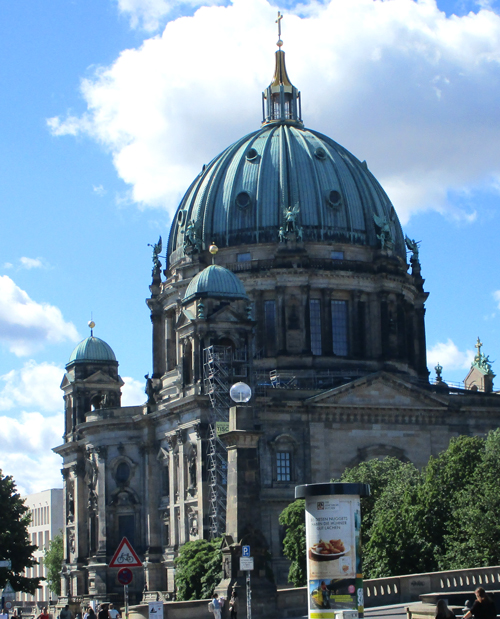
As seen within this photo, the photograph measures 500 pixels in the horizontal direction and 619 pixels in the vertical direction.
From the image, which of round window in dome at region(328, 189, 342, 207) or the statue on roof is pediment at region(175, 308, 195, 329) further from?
round window in dome at region(328, 189, 342, 207)

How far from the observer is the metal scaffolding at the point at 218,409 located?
8438 centimetres

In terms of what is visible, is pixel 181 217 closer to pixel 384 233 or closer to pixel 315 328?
pixel 315 328

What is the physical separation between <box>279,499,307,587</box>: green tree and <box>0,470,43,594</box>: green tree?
1954 centimetres

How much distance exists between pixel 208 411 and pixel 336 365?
13924mm

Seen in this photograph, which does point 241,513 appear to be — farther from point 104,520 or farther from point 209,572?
point 104,520

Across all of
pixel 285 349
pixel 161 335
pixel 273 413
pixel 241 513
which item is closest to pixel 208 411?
pixel 273 413

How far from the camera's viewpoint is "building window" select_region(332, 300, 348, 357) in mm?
98812

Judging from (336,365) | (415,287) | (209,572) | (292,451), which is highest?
(415,287)

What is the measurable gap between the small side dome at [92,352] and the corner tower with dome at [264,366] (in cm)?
15

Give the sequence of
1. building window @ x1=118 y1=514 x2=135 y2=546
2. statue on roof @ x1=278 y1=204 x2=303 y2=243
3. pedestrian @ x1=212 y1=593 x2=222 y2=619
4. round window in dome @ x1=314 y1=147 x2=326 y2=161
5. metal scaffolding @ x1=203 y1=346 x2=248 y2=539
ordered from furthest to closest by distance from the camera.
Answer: round window in dome @ x1=314 y1=147 x2=326 y2=161
statue on roof @ x1=278 y1=204 x2=303 y2=243
building window @ x1=118 y1=514 x2=135 y2=546
metal scaffolding @ x1=203 y1=346 x2=248 y2=539
pedestrian @ x1=212 y1=593 x2=222 y2=619

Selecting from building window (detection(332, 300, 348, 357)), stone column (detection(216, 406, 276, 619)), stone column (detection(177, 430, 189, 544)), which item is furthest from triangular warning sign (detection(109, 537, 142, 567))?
building window (detection(332, 300, 348, 357))

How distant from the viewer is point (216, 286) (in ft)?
296

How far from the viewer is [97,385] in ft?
364

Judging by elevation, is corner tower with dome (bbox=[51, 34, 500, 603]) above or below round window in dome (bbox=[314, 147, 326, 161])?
below
